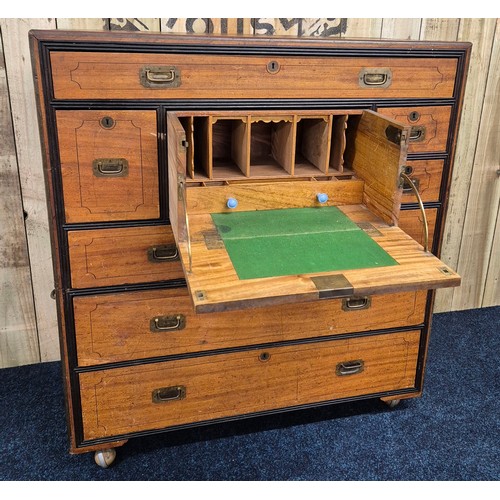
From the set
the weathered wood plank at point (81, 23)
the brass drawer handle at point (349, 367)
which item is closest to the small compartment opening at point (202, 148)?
the weathered wood plank at point (81, 23)

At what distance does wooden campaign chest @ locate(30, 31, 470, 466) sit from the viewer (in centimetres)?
170

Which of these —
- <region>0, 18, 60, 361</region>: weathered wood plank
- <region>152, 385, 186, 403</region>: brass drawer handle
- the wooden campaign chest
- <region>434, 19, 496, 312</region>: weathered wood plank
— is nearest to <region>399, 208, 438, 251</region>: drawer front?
the wooden campaign chest

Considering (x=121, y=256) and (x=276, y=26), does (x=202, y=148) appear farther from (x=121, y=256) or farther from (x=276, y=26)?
(x=276, y=26)

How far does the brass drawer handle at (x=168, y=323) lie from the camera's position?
208cm

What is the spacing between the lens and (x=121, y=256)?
6.47ft

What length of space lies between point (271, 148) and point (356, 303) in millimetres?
653

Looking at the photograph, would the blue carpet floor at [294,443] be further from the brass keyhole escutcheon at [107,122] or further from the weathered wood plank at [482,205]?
the brass keyhole escutcheon at [107,122]

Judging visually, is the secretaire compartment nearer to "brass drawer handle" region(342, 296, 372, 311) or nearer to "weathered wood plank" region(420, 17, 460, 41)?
"brass drawer handle" region(342, 296, 372, 311)

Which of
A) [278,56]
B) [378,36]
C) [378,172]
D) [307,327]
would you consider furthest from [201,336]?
[378,36]

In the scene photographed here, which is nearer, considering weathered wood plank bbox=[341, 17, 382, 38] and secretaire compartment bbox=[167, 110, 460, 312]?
secretaire compartment bbox=[167, 110, 460, 312]

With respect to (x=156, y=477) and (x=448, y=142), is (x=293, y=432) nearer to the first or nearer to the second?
(x=156, y=477)

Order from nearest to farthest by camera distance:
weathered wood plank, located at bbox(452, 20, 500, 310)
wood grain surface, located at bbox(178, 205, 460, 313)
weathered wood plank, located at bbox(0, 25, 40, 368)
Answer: wood grain surface, located at bbox(178, 205, 460, 313)
weathered wood plank, located at bbox(0, 25, 40, 368)
weathered wood plank, located at bbox(452, 20, 500, 310)

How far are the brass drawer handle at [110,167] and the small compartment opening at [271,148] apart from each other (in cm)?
42

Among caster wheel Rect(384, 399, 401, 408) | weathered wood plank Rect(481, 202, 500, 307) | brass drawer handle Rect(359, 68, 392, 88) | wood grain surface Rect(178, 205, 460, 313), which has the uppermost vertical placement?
brass drawer handle Rect(359, 68, 392, 88)
